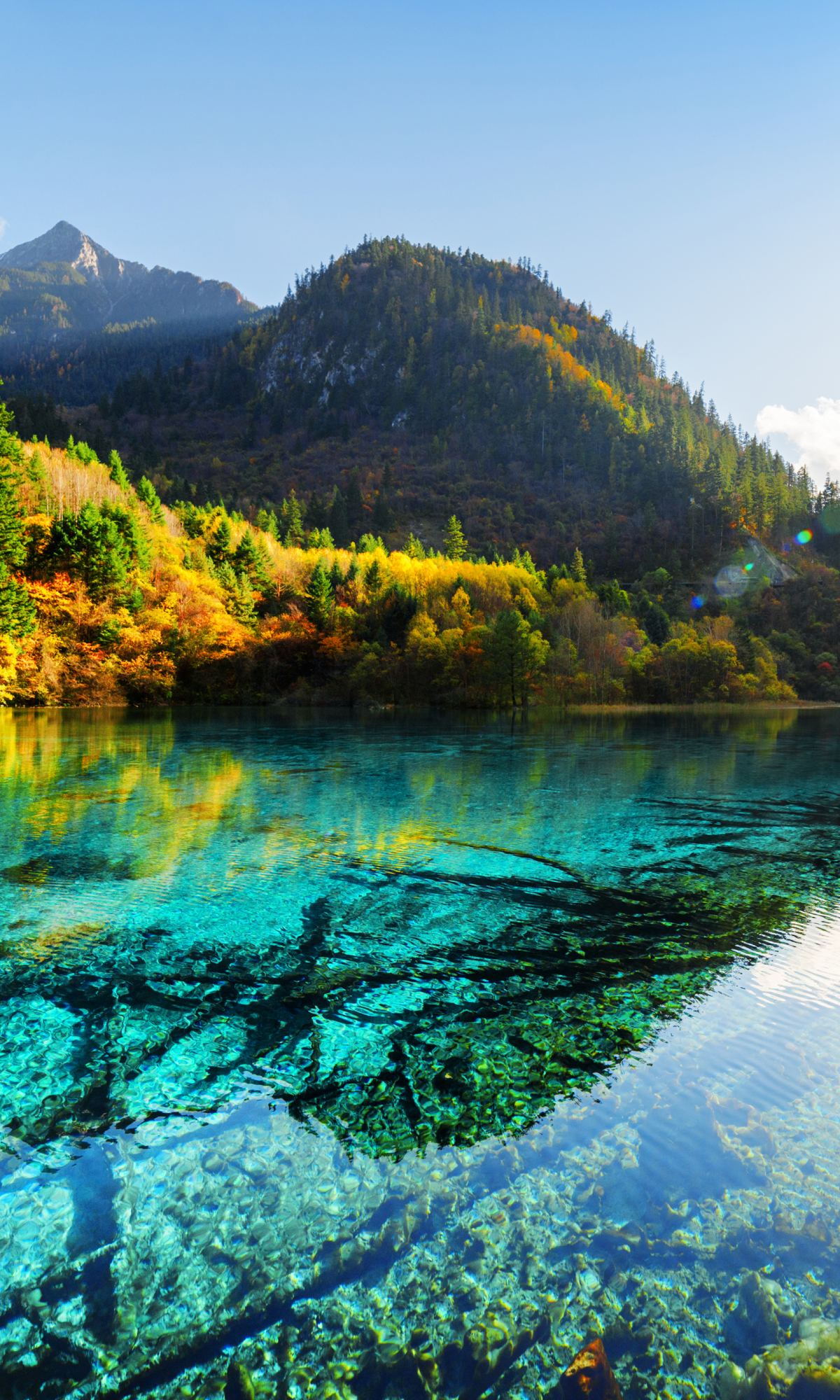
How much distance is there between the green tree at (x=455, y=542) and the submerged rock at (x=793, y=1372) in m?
134

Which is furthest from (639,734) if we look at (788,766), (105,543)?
(105,543)

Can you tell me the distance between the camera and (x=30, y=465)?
62875 millimetres

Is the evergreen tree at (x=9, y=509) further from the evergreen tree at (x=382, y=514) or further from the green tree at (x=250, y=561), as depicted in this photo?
the evergreen tree at (x=382, y=514)

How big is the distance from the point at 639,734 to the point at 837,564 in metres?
118

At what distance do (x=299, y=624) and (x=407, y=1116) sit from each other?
79.8 metres

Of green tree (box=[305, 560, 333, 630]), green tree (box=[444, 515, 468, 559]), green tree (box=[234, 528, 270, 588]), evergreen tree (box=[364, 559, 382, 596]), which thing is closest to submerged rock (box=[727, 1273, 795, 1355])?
green tree (box=[305, 560, 333, 630])

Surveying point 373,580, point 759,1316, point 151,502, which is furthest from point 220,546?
point 759,1316

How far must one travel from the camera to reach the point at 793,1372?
3.18m

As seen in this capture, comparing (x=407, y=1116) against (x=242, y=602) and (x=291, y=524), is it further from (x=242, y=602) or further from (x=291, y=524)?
(x=291, y=524)

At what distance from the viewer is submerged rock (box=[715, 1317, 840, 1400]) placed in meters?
3.08

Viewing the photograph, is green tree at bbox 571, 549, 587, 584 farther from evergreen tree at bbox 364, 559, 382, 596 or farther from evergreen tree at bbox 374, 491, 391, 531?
evergreen tree at bbox 374, 491, 391, 531

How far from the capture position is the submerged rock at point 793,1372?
10.1ft

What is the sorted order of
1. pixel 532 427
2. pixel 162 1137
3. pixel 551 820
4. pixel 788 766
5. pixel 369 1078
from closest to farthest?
pixel 162 1137
pixel 369 1078
pixel 551 820
pixel 788 766
pixel 532 427

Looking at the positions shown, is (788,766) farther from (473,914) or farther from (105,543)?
(105,543)
